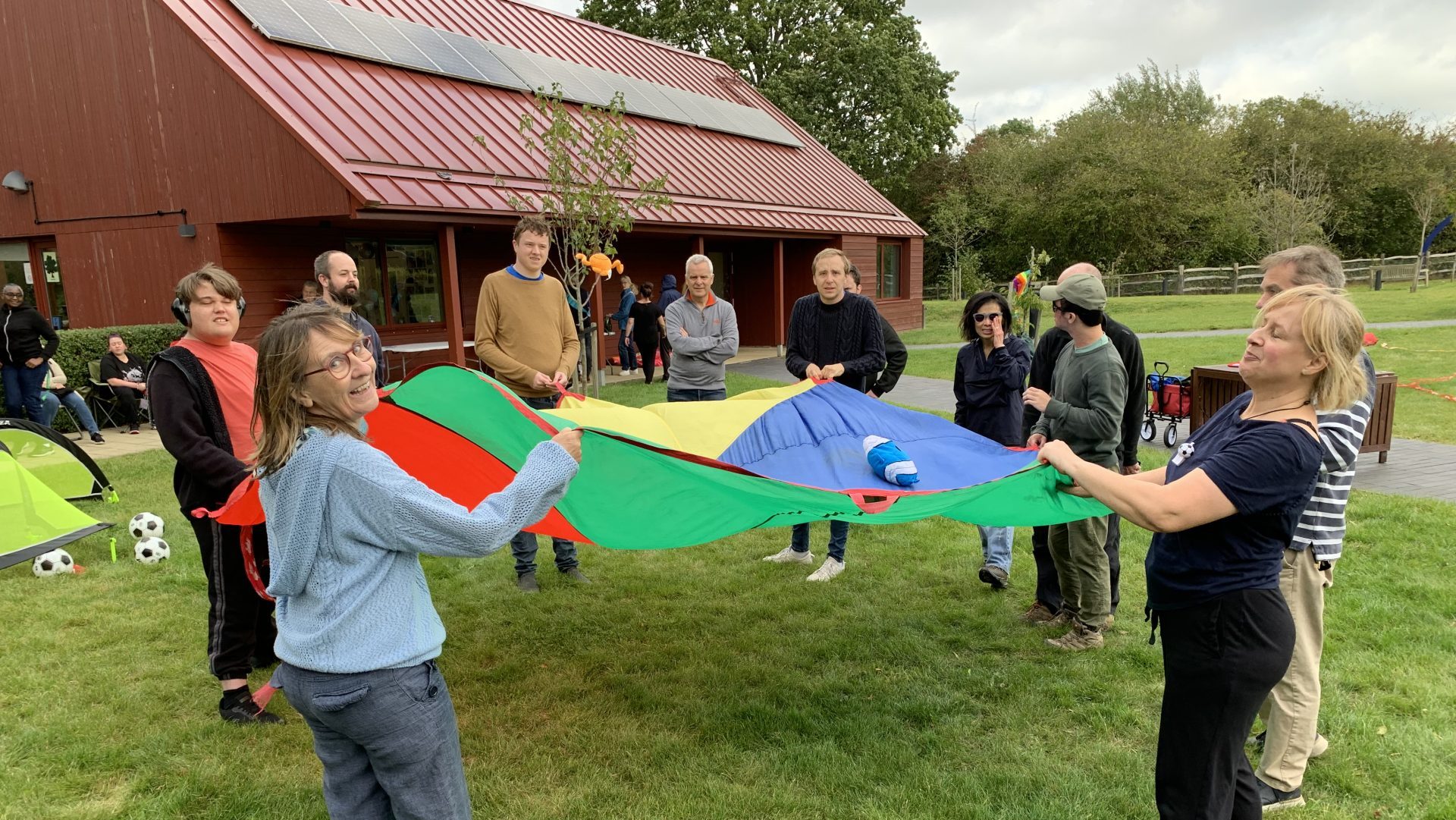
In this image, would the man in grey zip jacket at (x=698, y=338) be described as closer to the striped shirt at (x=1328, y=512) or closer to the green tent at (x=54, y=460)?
the striped shirt at (x=1328, y=512)

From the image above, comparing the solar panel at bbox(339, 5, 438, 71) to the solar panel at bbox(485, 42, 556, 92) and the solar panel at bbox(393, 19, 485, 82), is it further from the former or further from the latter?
the solar panel at bbox(485, 42, 556, 92)

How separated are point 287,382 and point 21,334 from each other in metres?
8.97

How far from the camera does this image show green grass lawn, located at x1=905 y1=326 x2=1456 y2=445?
27.6 ft

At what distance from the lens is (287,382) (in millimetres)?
1664

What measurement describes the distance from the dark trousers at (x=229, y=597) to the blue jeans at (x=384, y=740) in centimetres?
164

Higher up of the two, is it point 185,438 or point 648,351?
point 185,438

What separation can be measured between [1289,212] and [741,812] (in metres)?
36.1

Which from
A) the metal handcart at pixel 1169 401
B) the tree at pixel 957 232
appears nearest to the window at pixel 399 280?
the metal handcart at pixel 1169 401

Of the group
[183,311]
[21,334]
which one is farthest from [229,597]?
[21,334]

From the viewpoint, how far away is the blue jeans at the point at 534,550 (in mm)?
4430

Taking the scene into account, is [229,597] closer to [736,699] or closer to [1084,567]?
[736,699]

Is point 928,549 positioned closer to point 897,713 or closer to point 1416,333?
point 897,713

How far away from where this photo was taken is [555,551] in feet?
15.7

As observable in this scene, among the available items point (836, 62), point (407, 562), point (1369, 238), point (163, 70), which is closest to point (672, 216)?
point (163, 70)
